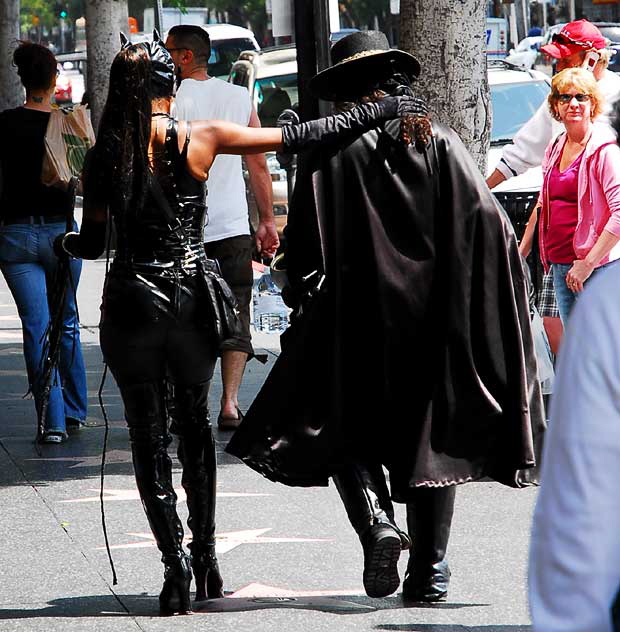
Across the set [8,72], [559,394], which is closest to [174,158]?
[559,394]

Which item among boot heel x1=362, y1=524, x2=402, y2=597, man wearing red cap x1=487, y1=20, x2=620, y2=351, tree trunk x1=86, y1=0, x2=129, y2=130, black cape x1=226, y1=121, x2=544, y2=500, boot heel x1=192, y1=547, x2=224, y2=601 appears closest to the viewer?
boot heel x1=362, y1=524, x2=402, y2=597

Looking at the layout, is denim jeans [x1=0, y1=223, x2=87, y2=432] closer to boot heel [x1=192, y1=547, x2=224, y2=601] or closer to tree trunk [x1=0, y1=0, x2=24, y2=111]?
boot heel [x1=192, y1=547, x2=224, y2=601]

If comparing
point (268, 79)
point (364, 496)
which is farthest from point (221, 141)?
point (268, 79)

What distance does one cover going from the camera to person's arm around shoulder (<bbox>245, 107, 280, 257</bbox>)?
23.5ft

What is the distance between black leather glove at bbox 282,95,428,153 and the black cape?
63 millimetres

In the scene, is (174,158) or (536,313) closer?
(174,158)

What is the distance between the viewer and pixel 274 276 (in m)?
5.12

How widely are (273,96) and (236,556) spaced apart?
12659mm

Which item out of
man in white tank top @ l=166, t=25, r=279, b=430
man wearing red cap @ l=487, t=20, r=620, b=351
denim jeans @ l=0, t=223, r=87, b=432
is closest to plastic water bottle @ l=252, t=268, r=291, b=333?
man in white tank top @ l=166, t=25, r=279, b=430

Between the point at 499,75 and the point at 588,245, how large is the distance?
872 centimetres

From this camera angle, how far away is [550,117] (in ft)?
25.2

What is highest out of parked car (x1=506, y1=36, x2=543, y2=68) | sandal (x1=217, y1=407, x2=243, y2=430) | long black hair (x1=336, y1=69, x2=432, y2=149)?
long black hair (x1=336, y1=69, x2=432, y2=149)

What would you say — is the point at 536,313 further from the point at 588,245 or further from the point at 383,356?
the point at 383,356

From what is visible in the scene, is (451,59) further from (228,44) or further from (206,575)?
(228,44)
